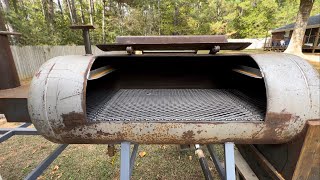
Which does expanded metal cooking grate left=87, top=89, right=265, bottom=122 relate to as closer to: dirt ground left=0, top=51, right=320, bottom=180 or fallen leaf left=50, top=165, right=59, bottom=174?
dirt ground left=0, top=51, right=320, bottom=180

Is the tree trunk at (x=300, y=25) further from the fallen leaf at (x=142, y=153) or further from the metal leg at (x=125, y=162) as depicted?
the metal leg at (x=125, y=162)

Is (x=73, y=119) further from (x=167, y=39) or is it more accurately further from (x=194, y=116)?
(x=167, y=39)

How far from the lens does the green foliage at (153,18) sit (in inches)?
522

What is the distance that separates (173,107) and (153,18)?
83.5 ft

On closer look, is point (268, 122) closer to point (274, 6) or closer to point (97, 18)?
point (97, 18)

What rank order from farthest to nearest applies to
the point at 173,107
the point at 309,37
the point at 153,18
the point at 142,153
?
the point at 153,18
the point at 309,37
the point at 142,153
the point at 173,107

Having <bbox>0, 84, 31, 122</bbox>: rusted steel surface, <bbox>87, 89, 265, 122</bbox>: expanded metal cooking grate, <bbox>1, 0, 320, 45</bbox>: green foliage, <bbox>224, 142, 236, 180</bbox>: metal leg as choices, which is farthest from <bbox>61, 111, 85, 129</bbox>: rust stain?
<bbox>1, 0, 320, 45</bbox>: green foliage

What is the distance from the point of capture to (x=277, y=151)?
1558 millimetres

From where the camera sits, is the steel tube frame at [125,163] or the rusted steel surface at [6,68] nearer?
the steel tube frame at [125,163]

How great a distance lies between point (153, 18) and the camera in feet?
82.3

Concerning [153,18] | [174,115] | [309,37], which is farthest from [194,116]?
[309,37]

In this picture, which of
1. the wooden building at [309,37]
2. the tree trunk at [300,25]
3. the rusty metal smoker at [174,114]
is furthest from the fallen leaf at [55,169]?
the wooden building at [309,37]

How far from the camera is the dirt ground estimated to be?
3.12 meters

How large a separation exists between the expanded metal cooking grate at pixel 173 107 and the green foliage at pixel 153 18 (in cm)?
1063
